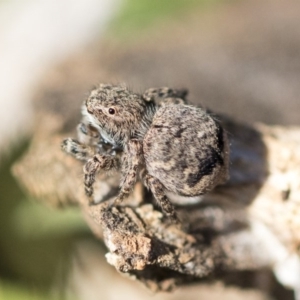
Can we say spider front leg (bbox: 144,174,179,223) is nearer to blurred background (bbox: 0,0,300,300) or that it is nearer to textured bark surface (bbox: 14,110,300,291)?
textured bark surface (bbox: 14,110,300,291)

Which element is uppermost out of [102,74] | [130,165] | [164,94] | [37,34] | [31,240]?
[37,34]

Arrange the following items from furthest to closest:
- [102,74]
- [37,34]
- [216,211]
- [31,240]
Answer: [37,34], [102,74], [31,240], [216,211]

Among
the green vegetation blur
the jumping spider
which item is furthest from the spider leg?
the green vegetation blur

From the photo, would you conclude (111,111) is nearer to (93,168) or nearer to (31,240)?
(93,168)

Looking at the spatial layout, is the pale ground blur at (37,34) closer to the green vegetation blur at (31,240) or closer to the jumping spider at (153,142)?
the green vegetation blur at (31,240)

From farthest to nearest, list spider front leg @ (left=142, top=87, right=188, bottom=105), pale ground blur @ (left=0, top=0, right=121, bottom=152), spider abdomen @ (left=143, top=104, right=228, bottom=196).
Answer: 1. pale ground blur @ (left=0, top=0, right=121, bottom=152)
2. spider front leg @ (left=142, top=87, right=188, bottom=105)
3. spider abdomen @ (left=143, top=104, right=228, bottom=196)

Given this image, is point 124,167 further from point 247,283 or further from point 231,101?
point 231,101

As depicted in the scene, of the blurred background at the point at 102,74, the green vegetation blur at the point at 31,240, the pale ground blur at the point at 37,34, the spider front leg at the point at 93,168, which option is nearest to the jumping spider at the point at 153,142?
the spider front leg at the point at 93,168

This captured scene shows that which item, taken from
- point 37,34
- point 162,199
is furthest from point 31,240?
point 37,34
